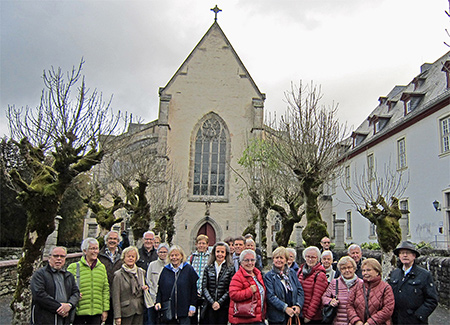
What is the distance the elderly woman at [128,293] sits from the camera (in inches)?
216

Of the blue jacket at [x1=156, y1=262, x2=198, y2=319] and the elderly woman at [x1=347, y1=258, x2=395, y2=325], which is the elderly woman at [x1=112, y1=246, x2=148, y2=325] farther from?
the elderly woman at [x1=347, y1=258, x2=395, y2=325]

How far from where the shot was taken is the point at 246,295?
4.90 metres

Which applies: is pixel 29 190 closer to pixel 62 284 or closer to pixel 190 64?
pixel 62 284

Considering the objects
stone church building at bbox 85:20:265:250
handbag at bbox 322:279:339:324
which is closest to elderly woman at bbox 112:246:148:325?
handbag at bbox 322:279:339:324

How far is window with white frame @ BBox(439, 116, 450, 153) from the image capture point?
56.5 ft

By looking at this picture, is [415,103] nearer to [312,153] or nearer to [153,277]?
[312,153]

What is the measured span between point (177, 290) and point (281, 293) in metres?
1.54

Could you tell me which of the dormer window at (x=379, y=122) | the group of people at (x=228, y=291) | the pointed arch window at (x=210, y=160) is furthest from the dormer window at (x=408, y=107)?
the group of people at (x=228, y=291)

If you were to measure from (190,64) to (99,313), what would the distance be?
79.2 feet

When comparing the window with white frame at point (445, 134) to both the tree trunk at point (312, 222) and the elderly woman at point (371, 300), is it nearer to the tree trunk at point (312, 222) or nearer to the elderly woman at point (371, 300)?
the tree trunk at point (312, 222)

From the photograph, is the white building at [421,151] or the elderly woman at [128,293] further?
the white building at [421,151]

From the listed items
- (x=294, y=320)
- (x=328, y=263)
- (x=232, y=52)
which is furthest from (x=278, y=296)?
(x=232, y=52)

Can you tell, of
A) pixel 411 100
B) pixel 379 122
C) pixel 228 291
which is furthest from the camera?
pixel 379 122

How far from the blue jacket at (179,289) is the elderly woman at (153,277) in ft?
0.64
